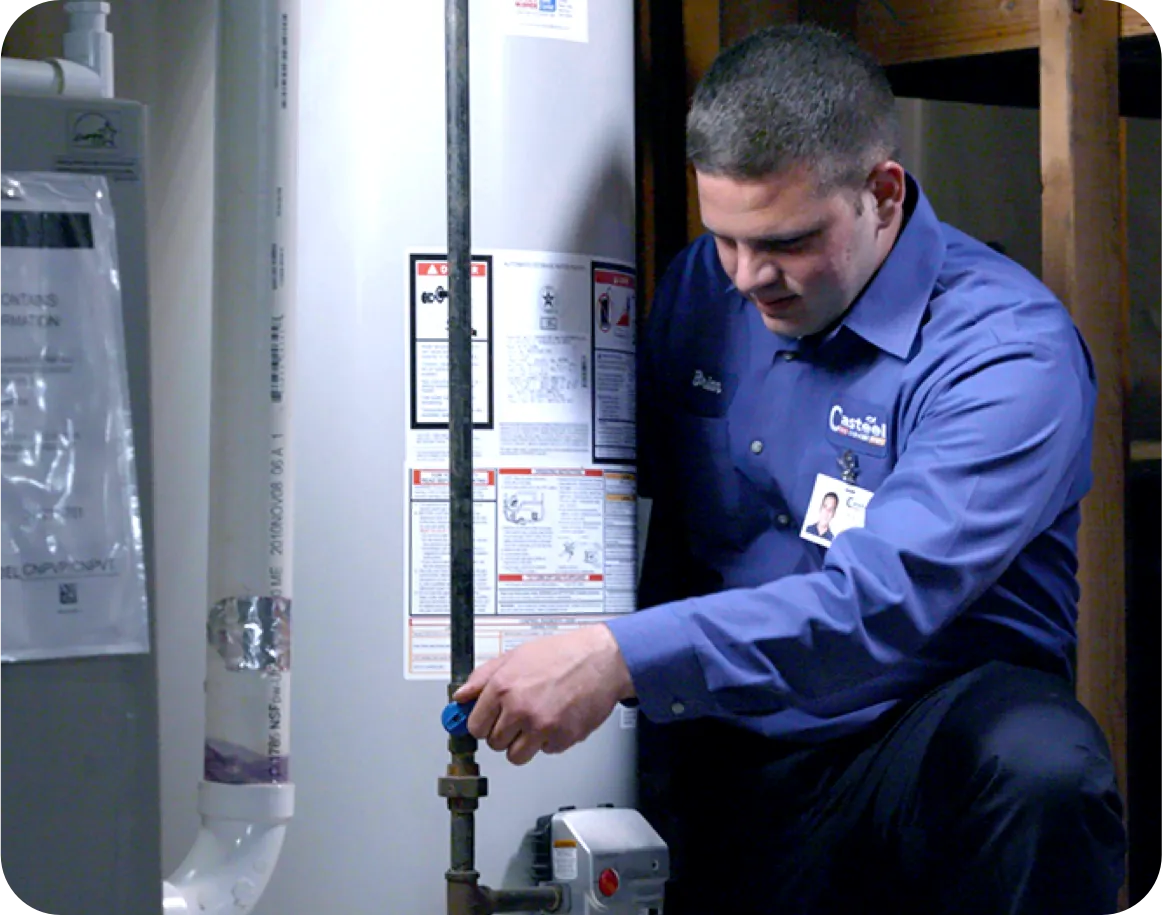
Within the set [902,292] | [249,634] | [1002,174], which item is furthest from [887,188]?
[1002,174]

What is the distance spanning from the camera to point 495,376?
1276 mm

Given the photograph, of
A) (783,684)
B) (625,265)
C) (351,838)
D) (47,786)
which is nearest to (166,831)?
(351,838)

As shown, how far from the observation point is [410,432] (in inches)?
49.3

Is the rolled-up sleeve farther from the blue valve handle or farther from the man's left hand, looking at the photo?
the blue valve handle

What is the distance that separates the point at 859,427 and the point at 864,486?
0.06 metres

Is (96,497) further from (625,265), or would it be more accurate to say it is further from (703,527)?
(703,527)

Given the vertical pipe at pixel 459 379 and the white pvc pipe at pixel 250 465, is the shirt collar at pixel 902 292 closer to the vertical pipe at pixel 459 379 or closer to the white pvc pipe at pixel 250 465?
the vertical pipe at pixel 459 379

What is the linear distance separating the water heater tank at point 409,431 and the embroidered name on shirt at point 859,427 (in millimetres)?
273

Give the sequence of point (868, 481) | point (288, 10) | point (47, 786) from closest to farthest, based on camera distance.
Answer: point (47, 786), point (288, 10), point (868, 481)

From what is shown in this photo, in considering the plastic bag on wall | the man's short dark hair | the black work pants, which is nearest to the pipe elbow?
the plastic bag on wall

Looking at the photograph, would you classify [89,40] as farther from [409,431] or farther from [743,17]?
[743,17]

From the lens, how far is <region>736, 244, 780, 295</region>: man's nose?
1314 mm

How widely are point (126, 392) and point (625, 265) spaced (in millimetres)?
636

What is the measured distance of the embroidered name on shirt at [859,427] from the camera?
1.34 m
